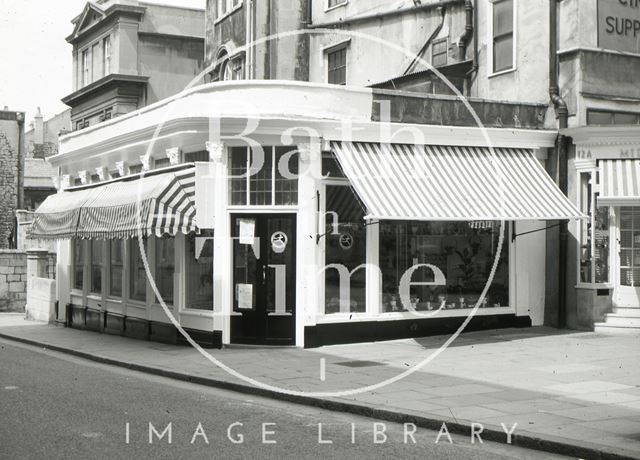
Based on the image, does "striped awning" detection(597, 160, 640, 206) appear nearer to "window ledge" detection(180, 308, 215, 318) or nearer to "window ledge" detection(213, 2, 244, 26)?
"window ledge" detection(180, 308, 215, 318)

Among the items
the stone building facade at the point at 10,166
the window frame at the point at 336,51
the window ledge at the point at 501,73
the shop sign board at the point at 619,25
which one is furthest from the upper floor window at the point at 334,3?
the stone building facade at the point at 10,166

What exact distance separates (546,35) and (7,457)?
14.7 meters

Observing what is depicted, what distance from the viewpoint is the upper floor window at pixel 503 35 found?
1972cm

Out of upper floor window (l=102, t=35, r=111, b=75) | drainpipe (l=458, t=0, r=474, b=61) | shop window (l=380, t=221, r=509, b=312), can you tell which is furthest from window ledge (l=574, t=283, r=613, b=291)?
upper floor window (l=102, t=35, r=111, b=75)

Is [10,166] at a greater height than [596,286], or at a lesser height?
greater

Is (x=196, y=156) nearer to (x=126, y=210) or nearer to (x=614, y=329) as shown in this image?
(x=126, y=210)

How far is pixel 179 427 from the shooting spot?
931cm

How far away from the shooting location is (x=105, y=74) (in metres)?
39.1

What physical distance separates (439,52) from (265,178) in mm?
7827

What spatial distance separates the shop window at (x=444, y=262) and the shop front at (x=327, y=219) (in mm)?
29

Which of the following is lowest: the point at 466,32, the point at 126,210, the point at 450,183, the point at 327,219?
the point at 327,219

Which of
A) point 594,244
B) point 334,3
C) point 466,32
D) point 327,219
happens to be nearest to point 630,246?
point 594,244

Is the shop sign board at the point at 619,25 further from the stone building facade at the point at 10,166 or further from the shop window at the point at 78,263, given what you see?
the stone building facade at the point at 10,166

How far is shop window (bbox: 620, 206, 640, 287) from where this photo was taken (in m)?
17.9
